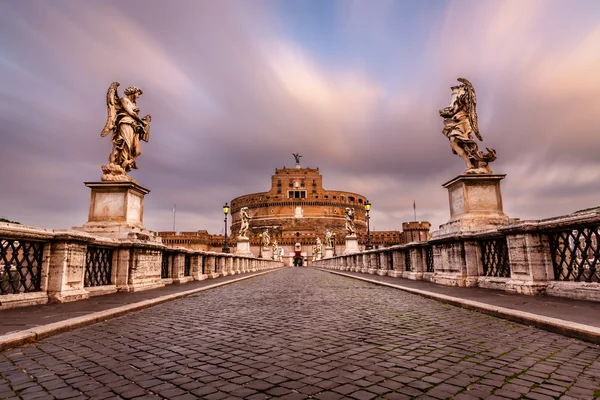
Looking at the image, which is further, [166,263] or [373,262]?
[373,262]

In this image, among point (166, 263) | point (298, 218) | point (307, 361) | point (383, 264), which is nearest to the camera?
point (307, 361)

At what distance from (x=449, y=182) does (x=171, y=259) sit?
8.75 metres

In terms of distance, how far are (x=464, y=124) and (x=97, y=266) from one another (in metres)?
9.43

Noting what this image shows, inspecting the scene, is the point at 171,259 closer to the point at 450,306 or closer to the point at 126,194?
the point at 126,194

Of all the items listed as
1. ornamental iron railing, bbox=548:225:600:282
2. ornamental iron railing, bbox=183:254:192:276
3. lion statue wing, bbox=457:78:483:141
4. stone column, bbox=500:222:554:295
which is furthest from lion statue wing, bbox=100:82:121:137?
ornamental iron railing, bbox=548:225:600:282

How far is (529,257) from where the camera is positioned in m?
6.29

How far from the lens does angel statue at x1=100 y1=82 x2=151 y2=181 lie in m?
9.11

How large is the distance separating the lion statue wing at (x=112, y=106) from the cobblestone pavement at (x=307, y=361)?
19.9 feet

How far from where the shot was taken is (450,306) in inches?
237

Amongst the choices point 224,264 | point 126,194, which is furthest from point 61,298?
point 224,264

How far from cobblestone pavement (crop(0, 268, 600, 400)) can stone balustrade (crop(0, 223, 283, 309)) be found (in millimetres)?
2045

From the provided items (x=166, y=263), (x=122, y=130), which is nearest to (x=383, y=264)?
(x=166, y=263)

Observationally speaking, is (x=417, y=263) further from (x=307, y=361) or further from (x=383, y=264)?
(x=307, y=361)

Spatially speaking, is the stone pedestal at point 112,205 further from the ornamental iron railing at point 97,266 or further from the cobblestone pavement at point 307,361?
the cobblestone pavement at point 307,361
